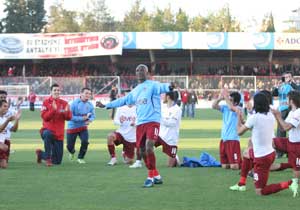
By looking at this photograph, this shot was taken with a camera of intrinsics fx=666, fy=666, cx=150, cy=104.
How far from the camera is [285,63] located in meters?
62.5

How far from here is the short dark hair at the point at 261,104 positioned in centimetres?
1009

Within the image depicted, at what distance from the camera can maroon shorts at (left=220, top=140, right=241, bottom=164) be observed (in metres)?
13.9

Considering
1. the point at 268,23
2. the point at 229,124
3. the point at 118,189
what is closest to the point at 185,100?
the point at 229,124

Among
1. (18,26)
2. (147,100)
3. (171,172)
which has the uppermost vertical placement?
(18,26)

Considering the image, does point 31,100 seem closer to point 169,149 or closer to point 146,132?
point 169,149

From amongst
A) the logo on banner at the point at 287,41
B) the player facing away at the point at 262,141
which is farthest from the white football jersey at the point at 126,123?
the logo on banner at the point at 287,41

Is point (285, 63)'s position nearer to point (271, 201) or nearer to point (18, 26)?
point (18, 26)

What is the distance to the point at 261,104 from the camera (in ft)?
33.1

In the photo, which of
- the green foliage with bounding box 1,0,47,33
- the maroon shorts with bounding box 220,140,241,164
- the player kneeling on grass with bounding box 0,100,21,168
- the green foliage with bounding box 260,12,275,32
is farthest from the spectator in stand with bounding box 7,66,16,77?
the green foliage with bounding box 260,12,275,32

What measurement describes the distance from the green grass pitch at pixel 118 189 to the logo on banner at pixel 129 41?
4148 centimetres

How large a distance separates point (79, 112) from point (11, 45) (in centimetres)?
4238

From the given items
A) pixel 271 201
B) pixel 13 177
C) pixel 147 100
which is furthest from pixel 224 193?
pixel 13 177

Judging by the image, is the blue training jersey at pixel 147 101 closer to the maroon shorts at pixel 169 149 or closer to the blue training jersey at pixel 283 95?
the maroon shorts at pixel 169 149

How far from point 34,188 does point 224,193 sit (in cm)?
309
